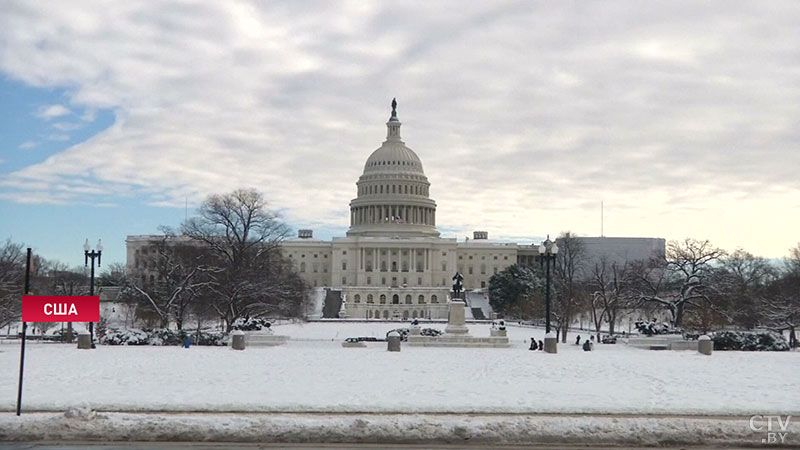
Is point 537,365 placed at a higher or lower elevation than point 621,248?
lower

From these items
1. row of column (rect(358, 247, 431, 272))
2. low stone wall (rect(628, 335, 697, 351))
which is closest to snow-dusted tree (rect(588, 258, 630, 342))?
low stone wall (rect(628, 335, 697, 351))

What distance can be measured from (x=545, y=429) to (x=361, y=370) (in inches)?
439

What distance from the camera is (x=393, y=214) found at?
155625mm

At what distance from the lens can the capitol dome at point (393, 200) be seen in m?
154

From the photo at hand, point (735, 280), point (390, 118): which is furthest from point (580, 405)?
point (390, 118)

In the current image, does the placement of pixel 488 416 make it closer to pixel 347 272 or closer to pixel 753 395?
pixel 753 395

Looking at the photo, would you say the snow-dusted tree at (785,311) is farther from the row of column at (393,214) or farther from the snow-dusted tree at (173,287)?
the row of column at (393,214)

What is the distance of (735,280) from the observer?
7075cm

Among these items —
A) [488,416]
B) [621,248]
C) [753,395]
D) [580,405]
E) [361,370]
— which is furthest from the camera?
[621,248]

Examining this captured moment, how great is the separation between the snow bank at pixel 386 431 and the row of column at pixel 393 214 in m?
139

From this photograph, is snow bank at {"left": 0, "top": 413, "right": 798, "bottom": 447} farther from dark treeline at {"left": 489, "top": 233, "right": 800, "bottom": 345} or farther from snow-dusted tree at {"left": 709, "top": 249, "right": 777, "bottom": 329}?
snow-dusted tree at {"left": 709, "top": 249, "right": 777, "bottom": 329}

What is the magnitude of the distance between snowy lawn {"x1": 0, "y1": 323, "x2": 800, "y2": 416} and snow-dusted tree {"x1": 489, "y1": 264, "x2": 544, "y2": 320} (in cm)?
4801

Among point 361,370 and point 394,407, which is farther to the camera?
point 361,370

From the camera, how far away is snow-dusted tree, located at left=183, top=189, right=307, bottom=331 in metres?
51.9
